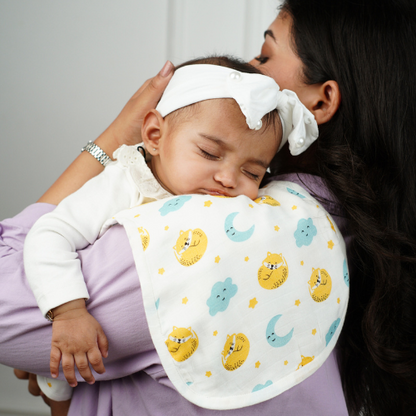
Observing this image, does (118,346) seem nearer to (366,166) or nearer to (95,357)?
(95,357)

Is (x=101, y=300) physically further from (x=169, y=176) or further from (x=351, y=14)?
(x=351, y=14)

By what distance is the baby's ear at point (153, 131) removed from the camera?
1.05 metres

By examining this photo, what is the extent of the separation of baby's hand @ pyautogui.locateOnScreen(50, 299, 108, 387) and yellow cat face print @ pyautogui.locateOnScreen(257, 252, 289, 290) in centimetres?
32

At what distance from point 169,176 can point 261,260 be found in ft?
1.15

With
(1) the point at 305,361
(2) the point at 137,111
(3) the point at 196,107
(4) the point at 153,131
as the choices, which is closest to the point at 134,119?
(2) the point at 137,111

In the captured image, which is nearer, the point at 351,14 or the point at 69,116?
the point at 351,14

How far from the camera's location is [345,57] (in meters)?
1.01

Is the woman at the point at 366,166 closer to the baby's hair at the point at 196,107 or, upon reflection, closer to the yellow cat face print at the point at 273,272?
the baby's hair at the point at 196,107

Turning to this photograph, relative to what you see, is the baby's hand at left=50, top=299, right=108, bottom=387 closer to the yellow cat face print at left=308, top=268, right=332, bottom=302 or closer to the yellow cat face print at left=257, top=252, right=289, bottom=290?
the yellow cat face print at left=257, top=252, right=289, bottom=290

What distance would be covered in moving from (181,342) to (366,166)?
0.64m

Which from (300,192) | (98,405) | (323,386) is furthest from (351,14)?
(98,405)

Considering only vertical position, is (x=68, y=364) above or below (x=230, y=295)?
below

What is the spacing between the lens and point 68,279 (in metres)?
0.73

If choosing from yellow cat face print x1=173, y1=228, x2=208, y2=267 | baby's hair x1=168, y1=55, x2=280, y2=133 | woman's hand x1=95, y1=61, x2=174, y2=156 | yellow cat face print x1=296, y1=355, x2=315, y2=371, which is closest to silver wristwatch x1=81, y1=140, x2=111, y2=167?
woman's hand x1=95, y1=61, x2=174, y2=156
